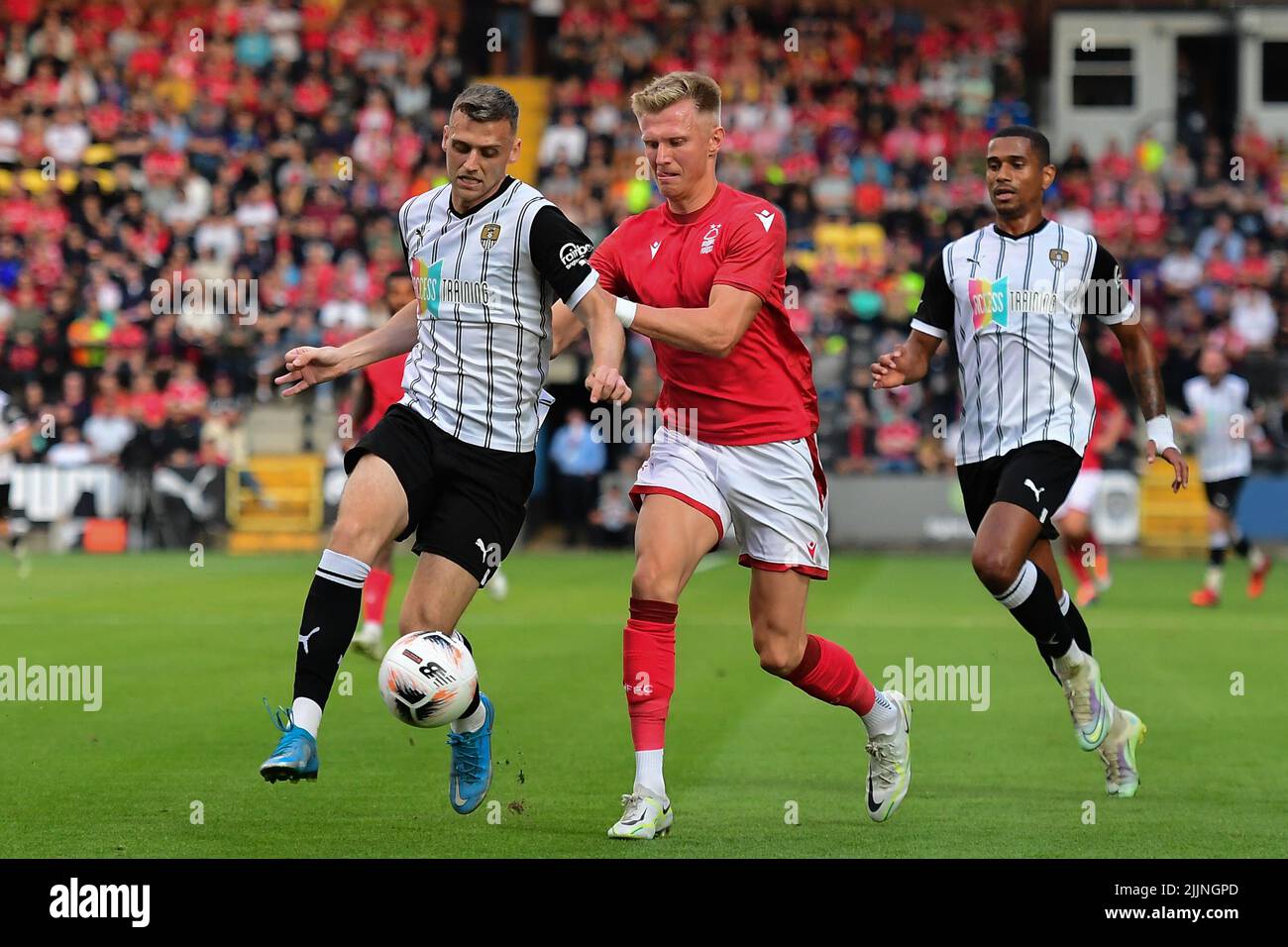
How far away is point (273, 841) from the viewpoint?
629cm

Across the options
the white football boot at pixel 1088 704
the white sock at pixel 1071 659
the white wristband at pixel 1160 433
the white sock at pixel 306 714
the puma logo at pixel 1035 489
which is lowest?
the white football boot at pixel 1088 704

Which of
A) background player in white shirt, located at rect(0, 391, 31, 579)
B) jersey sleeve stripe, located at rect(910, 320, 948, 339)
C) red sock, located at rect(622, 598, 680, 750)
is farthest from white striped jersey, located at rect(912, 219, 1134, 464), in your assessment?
background player in white shirt, located at rect(0, 391, 31, 579)

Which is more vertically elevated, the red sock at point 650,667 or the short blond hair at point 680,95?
the short blond hair at point 680,95

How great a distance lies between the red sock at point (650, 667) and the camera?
668 centimetres

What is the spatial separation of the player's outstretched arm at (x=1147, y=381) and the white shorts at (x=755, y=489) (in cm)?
196

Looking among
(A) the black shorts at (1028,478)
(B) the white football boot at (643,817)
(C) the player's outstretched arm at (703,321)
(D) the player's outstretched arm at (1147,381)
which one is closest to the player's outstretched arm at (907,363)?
(A) the black shorts at (1028,478)

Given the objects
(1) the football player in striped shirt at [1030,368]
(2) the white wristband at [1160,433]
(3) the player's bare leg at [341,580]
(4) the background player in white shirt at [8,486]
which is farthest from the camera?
(4) the background player in white shirt at [8,486]

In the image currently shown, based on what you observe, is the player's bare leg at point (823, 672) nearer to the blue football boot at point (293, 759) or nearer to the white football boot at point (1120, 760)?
the white football boot at point (1120, 760)

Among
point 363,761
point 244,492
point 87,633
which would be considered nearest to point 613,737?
point 363,761

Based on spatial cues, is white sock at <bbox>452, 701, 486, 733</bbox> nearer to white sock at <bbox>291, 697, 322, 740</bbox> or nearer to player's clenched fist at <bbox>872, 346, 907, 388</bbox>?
white sock at <bbox>291, 697, 322, 740</bbox>

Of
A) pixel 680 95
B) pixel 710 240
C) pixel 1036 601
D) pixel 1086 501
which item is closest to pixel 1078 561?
pixel 1086 501

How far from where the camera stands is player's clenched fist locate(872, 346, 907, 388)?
8.05 m

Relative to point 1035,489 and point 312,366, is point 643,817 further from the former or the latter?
point 1035,489

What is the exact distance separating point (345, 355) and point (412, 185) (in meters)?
22.7
